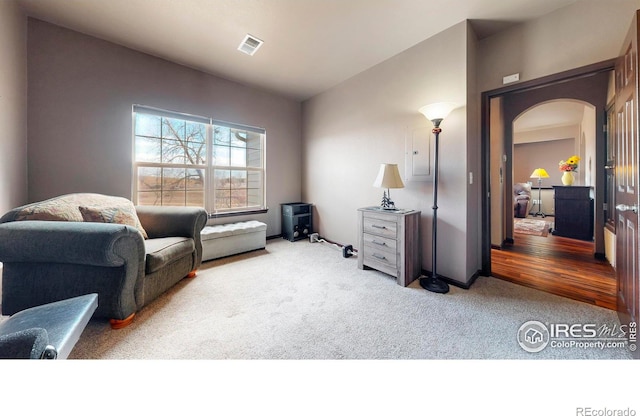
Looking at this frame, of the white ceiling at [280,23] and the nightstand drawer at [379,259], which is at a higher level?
the white ceiling at [280,23]

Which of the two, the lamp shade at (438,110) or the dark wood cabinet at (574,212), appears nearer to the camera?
the lamp shade at (438,110)

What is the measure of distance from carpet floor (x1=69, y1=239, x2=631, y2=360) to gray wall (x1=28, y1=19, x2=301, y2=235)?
63.4 inches

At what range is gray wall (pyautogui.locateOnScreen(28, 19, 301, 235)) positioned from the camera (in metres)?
2.15

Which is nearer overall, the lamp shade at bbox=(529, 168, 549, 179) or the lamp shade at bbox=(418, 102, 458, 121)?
the lamp shade at bbox=(418, 102, 458, 121)

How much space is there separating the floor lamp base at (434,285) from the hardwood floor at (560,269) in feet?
2.45

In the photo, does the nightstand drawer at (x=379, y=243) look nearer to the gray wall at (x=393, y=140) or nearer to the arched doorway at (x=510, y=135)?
the gray wall at (x=393, y=140)

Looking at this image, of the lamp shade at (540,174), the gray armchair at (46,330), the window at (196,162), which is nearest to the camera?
the gray armchair at (46,330)

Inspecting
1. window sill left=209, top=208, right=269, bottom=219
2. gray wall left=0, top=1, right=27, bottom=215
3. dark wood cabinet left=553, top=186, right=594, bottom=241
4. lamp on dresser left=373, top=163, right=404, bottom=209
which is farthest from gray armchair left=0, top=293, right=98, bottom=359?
dark wood cabinet left=553, top=186, right=594, bottom=241

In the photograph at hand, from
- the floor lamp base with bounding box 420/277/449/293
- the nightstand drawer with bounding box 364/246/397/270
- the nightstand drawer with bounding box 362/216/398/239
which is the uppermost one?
the nightstand drawer with bounding box 362/216/398/239

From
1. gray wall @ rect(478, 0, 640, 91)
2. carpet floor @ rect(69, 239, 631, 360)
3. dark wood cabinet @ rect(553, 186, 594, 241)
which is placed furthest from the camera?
dark wood cabinet @ rect(553, 186, 594, 241)

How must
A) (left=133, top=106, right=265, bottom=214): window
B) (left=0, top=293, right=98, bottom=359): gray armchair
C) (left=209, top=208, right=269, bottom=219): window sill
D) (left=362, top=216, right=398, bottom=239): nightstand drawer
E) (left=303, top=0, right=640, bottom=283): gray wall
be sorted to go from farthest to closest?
(left=209, top=208, right=269, bottom=219): window sill
(left=133, top=106, right=265, bottom=214): window
(left=362, top=216, right=398, bottom=239): nightstand drawer
(left=303, top=0, right=640, bottom=283): gray wall
(left=0, top=293, right=98, bottom=359): gray armchair

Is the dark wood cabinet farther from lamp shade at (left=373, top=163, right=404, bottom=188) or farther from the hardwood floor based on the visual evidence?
lamp shade at (left=373, top=163, right=404, bottom=188)

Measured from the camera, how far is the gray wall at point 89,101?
2.15 meters

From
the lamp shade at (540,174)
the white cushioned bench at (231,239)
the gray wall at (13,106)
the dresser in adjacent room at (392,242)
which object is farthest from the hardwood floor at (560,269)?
the gray wall at (13,106)
